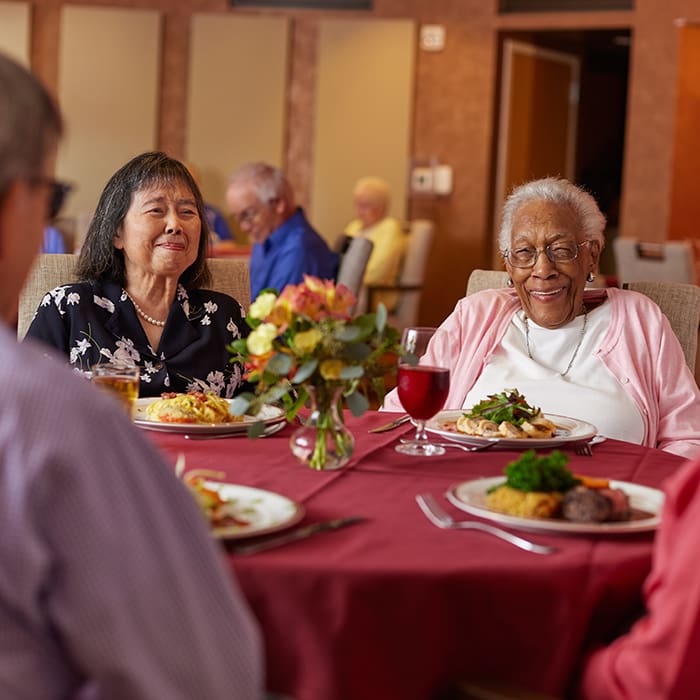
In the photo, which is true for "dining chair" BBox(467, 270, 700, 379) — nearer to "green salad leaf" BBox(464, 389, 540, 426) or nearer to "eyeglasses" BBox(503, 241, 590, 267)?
"eyeglasses" BBox(503, 241, 590, 267)

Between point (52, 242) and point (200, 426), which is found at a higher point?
point (52, 242)

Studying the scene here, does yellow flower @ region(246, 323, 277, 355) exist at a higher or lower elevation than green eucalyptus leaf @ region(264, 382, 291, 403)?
higher

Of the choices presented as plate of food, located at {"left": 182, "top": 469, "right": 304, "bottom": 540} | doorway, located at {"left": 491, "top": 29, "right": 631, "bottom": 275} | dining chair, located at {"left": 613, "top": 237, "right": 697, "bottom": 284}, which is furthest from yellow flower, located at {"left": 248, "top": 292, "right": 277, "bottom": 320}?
doorway, located at {"left": 491, "top": 29, "right": 631, "bottom": 275}

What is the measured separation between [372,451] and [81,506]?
1010 millimetres

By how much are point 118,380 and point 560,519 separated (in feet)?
2.53

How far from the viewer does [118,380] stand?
1839mm

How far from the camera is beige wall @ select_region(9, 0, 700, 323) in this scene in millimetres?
7832

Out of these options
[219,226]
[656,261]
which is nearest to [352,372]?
[656,261]

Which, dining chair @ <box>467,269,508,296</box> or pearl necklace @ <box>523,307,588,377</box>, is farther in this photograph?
dining chair @ <box>467,269,508,296</box>

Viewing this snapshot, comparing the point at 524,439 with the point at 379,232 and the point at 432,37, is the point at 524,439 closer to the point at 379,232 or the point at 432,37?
the point at 379,232

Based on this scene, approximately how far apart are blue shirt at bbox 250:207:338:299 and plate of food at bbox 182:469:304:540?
3.58 metres

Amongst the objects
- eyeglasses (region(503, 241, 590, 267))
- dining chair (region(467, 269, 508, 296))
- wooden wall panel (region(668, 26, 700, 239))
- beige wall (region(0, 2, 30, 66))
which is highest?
beige wall (region(0, 2, 30, 66))

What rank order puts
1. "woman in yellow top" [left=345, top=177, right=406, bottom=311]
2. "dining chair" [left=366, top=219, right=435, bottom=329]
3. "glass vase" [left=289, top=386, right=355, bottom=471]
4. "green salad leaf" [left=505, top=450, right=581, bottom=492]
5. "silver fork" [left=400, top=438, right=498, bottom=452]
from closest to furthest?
"green salad leaf" [left=505, top=450, right=581, bottom=492]
"glass vase" [left=289, top=386, right=355, bottom=471]
"silver fork" [left=400, top=438, right=498, bottom=452]
"dining chair" [left=366, top=219, right=435, bottom=329]
"woman in yellow top" [left=345, top=177, right=406, bottom=311]

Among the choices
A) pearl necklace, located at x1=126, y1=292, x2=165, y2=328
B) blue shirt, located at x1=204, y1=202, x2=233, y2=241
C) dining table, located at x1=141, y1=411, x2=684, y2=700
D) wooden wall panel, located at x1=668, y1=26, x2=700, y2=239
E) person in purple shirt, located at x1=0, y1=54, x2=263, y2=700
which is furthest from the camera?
wooden wall panel, located at x1=668, y1=26, x2=700, y2=239
